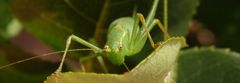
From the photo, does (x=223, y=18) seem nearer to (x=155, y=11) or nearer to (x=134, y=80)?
(x=155, y=11)

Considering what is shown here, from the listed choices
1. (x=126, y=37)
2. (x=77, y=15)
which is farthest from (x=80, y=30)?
(x=126, y=37)

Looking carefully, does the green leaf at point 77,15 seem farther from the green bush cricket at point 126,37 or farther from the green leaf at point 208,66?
the green leaf at point 208,66

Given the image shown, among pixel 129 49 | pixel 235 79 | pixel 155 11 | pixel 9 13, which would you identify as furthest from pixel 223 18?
pixel 9 13

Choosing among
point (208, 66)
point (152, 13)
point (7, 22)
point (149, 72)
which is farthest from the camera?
point (7, 22)

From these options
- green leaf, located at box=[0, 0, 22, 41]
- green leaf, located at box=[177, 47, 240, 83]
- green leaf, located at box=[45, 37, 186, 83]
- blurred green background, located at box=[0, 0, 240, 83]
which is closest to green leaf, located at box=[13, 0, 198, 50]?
blurred green background, located at box=[0, 0, 240, 83]

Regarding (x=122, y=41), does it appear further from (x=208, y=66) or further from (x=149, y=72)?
(x=149, y=72)
